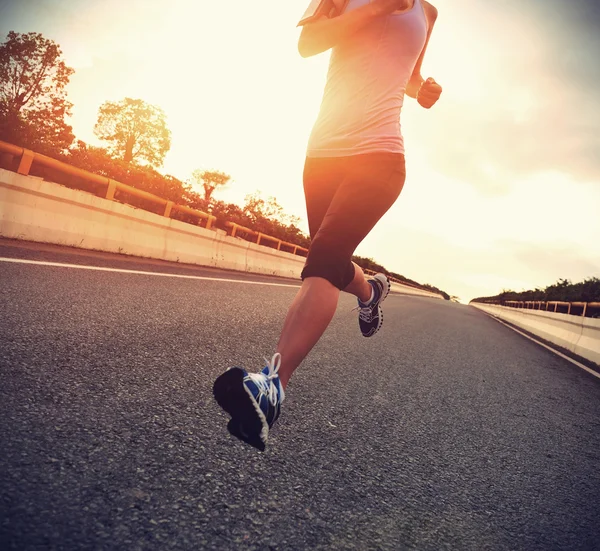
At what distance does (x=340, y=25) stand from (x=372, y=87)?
34 centimetres

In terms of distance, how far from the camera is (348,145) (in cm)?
228

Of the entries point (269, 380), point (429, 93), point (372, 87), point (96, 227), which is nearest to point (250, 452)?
point (269, 380)

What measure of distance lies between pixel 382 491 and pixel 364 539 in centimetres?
37

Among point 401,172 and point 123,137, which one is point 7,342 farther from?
point 123,137

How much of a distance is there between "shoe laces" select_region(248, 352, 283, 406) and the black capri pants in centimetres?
46

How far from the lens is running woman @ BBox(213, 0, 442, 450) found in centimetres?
194

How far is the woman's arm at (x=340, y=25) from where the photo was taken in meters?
2.17

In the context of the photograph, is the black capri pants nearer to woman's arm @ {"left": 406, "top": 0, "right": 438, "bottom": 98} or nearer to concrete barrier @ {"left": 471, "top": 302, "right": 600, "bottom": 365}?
woman's arm @ {"left": 406, "top": 0, "right": 438, "bottom": 98}

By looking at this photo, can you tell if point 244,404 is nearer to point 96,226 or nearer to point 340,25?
point 340,25

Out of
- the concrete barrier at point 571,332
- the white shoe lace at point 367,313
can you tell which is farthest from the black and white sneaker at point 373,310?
the concrete barrier at point 571,332

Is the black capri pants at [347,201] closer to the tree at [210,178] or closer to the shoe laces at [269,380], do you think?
the shoe laces at [269,380]

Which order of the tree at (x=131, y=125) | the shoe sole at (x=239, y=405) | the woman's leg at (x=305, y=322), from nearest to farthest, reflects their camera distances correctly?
1. the shoe sole at (x=239, y=405)
2. the woman's leg at (x=305, y=322)
3. the tree at (x=131, y=125)

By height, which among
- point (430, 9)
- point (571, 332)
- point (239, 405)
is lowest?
point (239, 405)

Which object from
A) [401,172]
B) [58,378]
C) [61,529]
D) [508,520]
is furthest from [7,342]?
[508,520]
